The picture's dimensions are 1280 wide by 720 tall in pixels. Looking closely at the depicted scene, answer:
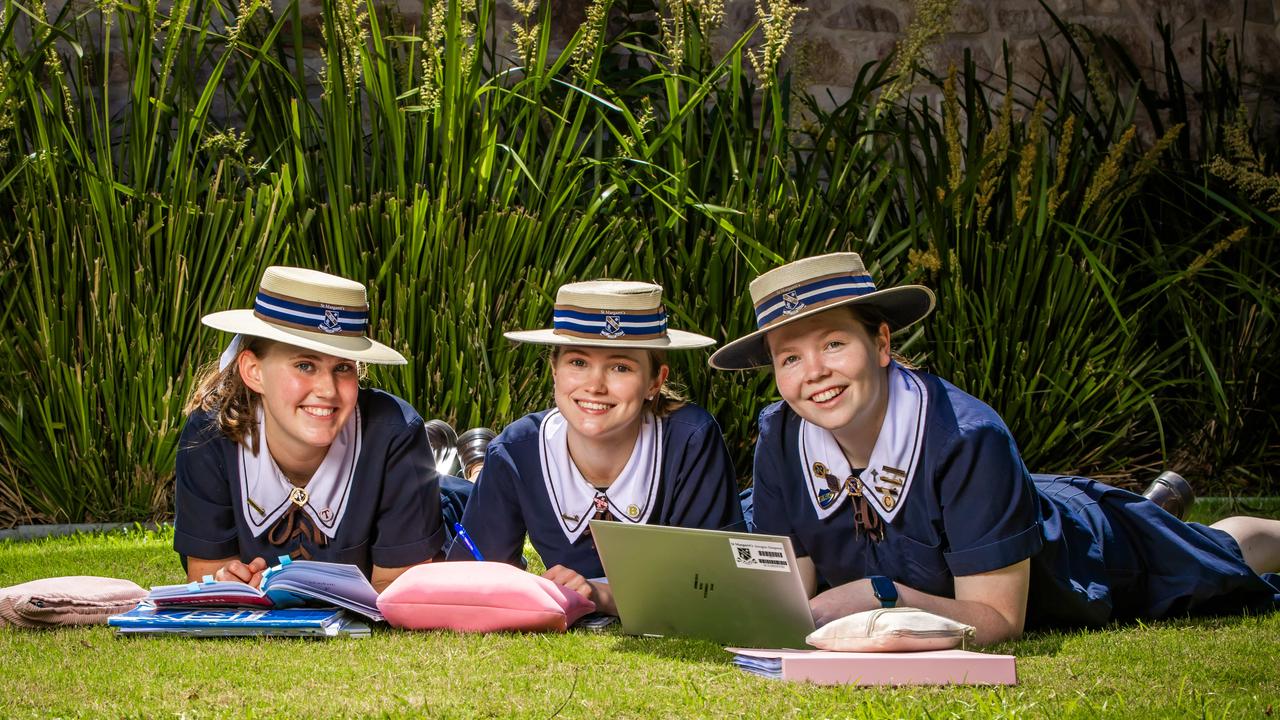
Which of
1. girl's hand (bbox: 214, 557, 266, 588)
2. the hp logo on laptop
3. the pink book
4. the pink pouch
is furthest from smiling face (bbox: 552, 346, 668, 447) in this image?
the pink pouch

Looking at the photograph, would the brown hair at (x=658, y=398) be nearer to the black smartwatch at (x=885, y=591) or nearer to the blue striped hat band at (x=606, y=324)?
the blue striped hat band at (x=606, y=324)

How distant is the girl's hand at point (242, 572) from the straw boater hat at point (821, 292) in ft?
4.04

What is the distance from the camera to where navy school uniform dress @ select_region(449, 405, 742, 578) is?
292 cm

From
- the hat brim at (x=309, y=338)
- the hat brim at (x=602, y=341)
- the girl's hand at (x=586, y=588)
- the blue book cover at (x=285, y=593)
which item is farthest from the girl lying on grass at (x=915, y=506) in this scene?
the blue book cover at (x=285, y=593)

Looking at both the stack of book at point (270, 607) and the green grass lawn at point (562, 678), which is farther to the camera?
the stack of book at point (270, 607)

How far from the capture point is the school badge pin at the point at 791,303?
252 cm

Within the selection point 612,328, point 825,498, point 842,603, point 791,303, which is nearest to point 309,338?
point 612,328

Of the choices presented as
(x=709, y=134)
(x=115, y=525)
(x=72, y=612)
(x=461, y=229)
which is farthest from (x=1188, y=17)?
Answer: (x=72, y=612)

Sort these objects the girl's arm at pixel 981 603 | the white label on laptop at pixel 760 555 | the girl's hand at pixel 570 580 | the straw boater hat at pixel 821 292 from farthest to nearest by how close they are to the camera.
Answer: the girl's hand at pixel 570 580 < the straw boater hat at pixel 821 292 < the girl's arm at pixel 981 603 < the white label on laptop at pixel 760 555

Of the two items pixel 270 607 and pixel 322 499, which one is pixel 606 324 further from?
pixel 270 607

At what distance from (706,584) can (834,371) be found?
479 millimetres

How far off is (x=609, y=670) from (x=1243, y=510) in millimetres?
2734

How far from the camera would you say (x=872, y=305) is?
8.59ft

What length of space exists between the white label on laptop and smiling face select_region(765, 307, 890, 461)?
1.11 ft
